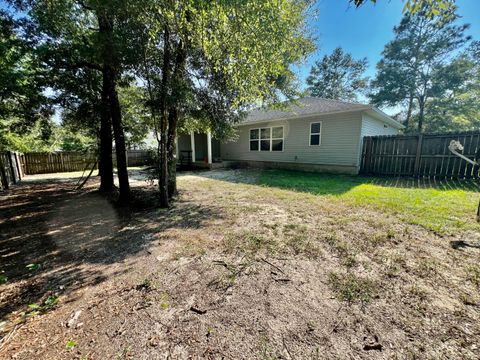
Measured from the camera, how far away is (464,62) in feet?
51.7

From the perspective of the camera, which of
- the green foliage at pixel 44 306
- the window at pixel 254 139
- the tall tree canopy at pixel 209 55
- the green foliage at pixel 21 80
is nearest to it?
the green foliage at pixel 44 306

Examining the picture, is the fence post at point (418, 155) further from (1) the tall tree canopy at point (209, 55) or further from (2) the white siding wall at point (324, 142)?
(1) the tall tree canopy at point (209, 55)

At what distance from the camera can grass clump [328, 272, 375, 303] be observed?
1953mm

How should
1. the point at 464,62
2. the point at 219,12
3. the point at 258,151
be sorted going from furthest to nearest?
the point at 464,62 < the point at 258,151 < the point at 219,12

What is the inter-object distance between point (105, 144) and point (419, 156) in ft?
36.9

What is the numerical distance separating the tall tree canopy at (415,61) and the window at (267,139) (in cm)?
1359

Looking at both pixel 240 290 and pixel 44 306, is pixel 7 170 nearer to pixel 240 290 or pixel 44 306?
pixel 44 306

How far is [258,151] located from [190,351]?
11774 millimetres

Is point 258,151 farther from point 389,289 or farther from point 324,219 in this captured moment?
point 389,289

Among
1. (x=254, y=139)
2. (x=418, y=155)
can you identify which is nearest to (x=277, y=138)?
(x=254, y=139)

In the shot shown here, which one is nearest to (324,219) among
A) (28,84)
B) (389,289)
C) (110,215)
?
(389,289)

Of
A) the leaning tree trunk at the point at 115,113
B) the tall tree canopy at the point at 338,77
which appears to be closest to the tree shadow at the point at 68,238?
the leaning tree trunk at the point at 115,113

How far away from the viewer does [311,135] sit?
10.4m

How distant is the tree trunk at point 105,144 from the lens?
6.13 m
